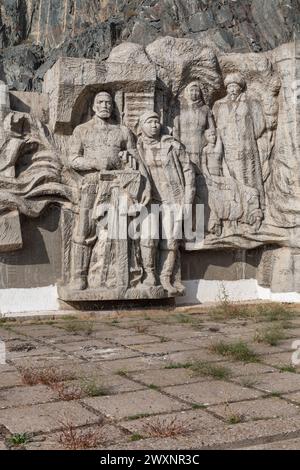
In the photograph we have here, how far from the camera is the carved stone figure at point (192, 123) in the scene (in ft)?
27.0

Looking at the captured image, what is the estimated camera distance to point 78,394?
3.90 metres

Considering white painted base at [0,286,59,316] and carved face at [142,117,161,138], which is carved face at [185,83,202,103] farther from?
white painted base at [0,286,59,316]

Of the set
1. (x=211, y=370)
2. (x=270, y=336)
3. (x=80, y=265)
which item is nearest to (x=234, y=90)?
(x=80, y=265)

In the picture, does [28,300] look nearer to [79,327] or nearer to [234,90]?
[79,327]

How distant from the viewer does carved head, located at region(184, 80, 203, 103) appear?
27.0ft

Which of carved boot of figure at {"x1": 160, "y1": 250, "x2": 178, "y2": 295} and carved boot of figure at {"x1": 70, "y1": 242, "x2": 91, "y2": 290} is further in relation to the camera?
carved boot of figure at {"x1": 160, "y1": 250, "x2": 178, "y2": 295}

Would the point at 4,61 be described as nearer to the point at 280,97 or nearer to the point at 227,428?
the point at 280,97

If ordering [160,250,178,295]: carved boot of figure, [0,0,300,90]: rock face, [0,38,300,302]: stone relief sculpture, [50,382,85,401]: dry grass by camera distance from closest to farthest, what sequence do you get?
[50,382,85,401]: dry grass < [0,38,300,302]: stone relief sculpture < [160,250,178,295]: carved boot of figure < [0,0,300,90]: rock face

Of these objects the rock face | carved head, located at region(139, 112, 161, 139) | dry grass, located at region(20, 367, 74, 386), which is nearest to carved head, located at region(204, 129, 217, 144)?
carved head, located at region(139, 112, 161, 139)

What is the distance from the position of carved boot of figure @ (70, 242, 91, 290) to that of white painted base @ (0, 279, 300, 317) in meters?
0.29

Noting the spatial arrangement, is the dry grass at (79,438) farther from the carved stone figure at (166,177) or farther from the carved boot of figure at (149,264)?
the carved stone figure at (166,177)

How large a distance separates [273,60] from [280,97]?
486 millimetres

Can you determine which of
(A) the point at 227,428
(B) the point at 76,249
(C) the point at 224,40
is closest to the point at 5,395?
(A) the point at 227,428

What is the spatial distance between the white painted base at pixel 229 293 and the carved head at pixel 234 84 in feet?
7.75
